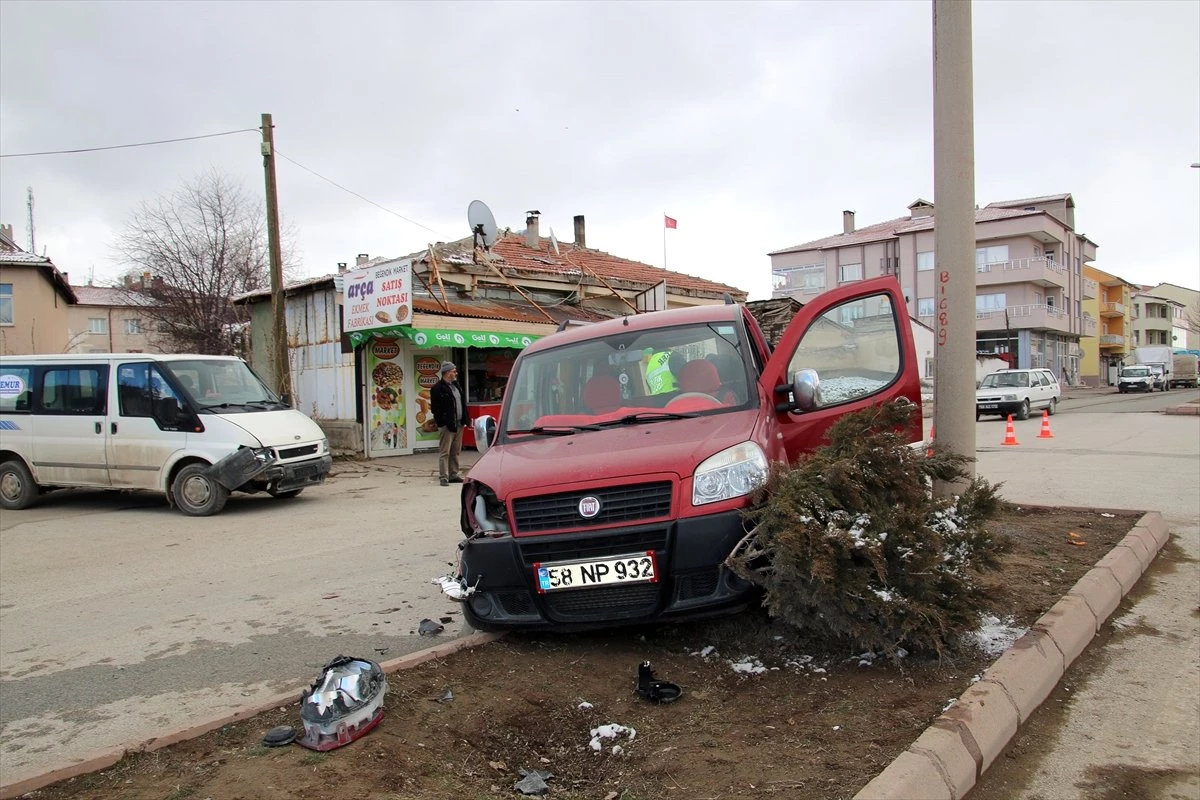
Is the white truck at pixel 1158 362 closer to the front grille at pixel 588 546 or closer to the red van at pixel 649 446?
the red van at pixel 649 446

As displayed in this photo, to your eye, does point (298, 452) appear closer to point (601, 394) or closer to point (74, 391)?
point (74, 391)

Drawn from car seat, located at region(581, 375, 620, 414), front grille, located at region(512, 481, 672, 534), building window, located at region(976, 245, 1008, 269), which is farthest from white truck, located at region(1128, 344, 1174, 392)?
front grille, located at region(512, 481, 672, 534)

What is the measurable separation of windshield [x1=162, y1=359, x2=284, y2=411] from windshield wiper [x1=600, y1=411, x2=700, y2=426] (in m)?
7.90

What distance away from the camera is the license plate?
3809 millimetres

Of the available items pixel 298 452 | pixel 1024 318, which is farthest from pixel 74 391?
pixel 1024 318

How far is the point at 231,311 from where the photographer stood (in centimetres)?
2991

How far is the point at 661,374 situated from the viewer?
16.8ft

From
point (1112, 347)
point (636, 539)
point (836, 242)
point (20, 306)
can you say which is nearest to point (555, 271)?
point (636, 539)

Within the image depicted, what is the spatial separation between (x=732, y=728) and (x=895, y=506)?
1.31m

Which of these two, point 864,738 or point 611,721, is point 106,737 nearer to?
point 611,721

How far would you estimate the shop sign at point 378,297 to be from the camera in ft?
49.9

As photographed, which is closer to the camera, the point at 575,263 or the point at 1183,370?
the point at 575,263

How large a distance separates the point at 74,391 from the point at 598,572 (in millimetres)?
10418

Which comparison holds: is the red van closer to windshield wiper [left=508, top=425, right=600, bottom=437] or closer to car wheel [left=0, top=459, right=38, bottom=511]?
windshield wiper [left=508, top=425, right=600, bottom=437]
